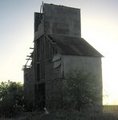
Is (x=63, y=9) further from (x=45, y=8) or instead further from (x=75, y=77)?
(x=75, y=77)

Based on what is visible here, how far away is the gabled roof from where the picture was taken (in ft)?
139

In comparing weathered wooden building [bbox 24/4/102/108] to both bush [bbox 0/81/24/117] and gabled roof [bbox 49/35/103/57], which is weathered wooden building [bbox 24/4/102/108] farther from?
bush [bbox 0/81/24/117]

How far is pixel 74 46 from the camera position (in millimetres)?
44219

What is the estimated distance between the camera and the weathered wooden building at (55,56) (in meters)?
41.8

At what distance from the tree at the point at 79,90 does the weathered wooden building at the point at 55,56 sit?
208cm

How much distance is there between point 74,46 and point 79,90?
9304mm

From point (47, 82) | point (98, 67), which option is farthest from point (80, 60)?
point (47, 82)

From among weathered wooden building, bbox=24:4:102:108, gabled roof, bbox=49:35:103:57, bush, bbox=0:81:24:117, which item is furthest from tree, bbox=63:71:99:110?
bush, bbox=0:81:24:117

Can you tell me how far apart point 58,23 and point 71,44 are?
4284 mm

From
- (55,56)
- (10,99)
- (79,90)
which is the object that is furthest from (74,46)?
(10,99)

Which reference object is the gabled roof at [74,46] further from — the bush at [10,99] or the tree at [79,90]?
the bush at [10,99]

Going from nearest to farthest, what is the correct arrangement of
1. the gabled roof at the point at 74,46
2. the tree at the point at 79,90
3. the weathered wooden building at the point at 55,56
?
the tree at the point at 79,90, the weathered wooden building at the point at 55,56, the gabled roof at the point at 74,46

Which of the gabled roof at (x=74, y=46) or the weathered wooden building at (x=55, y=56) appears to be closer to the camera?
the weathered wooden building at (x=55, y=56)

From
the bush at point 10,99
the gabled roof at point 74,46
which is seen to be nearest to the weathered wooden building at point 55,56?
the gabled roof at point 74,46
